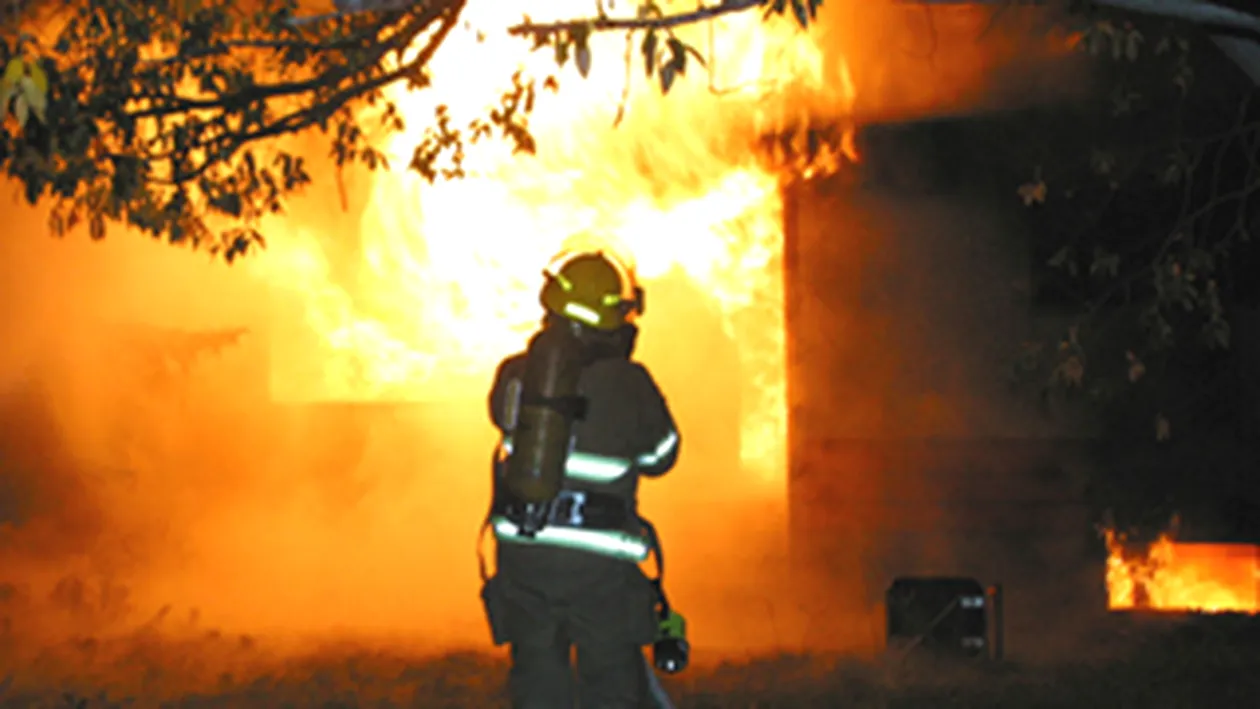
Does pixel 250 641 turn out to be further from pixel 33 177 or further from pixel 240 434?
pixel 240 434

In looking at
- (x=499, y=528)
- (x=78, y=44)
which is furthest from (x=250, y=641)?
(x=499, y=528)

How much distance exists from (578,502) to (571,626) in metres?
0.44

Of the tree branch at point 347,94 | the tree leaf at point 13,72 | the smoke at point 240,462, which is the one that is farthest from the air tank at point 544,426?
the smoke at point 240,462

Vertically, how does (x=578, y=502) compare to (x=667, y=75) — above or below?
below

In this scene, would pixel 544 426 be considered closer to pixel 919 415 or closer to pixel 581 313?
pixel 581 313

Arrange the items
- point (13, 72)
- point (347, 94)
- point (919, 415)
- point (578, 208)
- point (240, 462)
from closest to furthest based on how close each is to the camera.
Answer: point (13, 72) → point (347, 94) → point (919, 415) → point (578, 208) → point (240, 462)

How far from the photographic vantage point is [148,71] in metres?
8.27

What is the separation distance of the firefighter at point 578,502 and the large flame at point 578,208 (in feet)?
23.0

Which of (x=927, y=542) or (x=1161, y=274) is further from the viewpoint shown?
(x=927, y=542)

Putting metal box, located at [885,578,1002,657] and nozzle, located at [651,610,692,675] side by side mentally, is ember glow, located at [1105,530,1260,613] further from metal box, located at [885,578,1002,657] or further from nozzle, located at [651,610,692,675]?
nozzle, located at [651,610,692,675]

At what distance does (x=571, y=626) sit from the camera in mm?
5688

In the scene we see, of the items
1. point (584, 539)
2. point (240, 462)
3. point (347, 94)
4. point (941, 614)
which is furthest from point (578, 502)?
point (240, 462)

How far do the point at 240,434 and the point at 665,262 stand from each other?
542 cm

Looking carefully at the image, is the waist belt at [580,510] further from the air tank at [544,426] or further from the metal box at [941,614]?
the metal box at [941,614]
